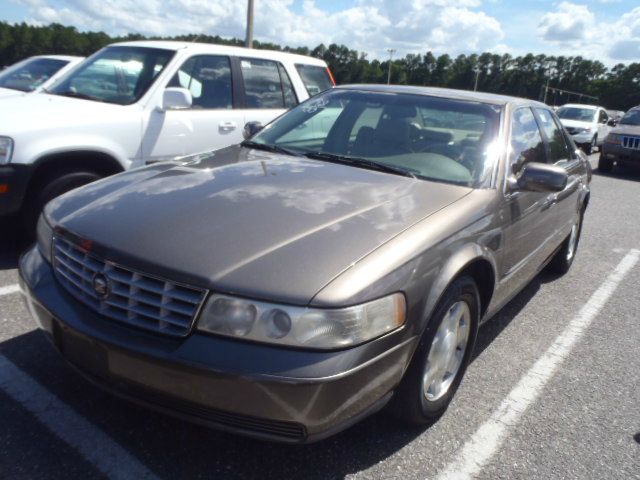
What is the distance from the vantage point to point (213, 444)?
240 centimetres

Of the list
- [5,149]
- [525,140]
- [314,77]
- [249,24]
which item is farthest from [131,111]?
[249,24]

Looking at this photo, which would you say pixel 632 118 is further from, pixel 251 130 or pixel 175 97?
pixel 251 130

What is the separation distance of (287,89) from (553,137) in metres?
3.05

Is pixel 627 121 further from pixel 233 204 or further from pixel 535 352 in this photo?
pixel 233 204

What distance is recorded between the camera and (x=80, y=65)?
5469 millimetres

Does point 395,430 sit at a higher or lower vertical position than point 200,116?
lower

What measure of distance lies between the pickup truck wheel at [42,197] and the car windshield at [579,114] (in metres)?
17.0

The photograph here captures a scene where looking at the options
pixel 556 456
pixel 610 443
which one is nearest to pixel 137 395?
pixel 556 456

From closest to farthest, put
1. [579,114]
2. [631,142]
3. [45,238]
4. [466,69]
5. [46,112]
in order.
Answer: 1. [45,238]
2. [46,112]
3. [631,142]
4. [579,114]
5. [466,69]

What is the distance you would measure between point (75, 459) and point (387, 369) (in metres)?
1.28

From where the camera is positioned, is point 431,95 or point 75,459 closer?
point 75,459

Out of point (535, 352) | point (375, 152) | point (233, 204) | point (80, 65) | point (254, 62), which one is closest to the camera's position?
point (233, 204)

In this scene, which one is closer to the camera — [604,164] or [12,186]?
[12,186]

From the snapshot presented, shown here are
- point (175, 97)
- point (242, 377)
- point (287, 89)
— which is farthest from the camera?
point (287, 89)
